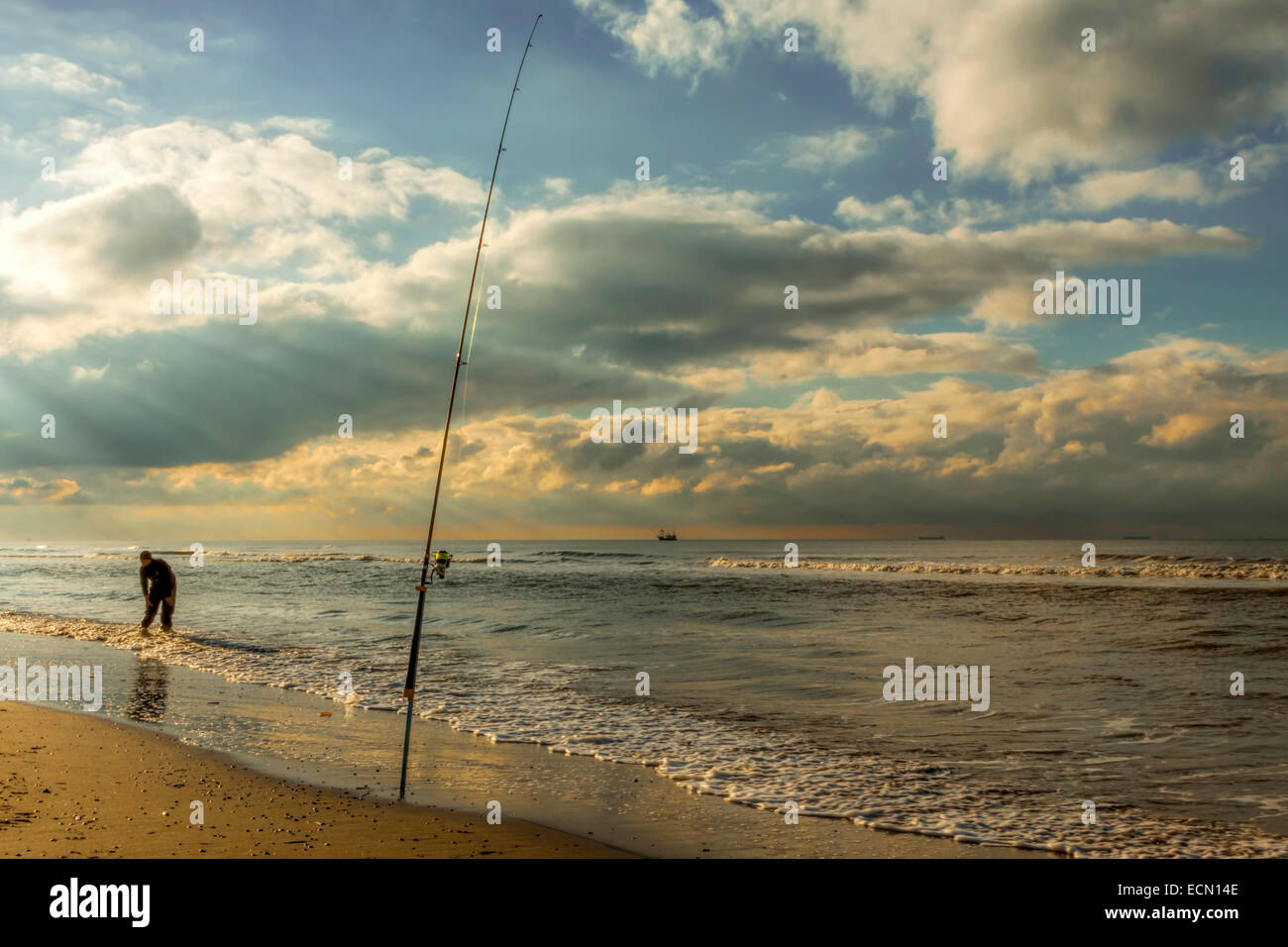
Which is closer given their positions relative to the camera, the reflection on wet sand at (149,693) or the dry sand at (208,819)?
the dry sand at (208,819)

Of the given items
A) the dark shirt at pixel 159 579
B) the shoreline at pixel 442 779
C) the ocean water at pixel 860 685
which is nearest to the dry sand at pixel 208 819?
the shoreline at pixel 442 779

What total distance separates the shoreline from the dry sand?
4cm

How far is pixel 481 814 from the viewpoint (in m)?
5.75

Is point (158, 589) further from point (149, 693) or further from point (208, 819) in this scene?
point (208, 819)

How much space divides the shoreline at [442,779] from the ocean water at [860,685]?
33cm

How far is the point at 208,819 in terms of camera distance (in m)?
5.29

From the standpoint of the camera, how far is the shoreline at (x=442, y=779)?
5.34m

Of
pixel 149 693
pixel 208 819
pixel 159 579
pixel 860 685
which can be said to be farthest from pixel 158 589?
pixel 860 685

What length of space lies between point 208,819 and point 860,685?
30.0 ft

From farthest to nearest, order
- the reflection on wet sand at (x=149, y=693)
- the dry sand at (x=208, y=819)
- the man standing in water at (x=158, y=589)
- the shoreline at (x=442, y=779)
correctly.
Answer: the man standing in water at (x=158, y=589) → the reflection on wet sand at (x=149, y=693) → the shoreline at (x=442, y=779) → the dry sand at (x=208, y=819)

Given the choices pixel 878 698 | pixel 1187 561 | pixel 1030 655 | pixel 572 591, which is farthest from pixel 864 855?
pixel 1187 561

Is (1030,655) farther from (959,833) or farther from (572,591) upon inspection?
(572,591)

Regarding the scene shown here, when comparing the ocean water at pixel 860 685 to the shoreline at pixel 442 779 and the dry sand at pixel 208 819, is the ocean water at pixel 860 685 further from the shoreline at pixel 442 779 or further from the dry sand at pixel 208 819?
the dry sand at pixel 208 819
